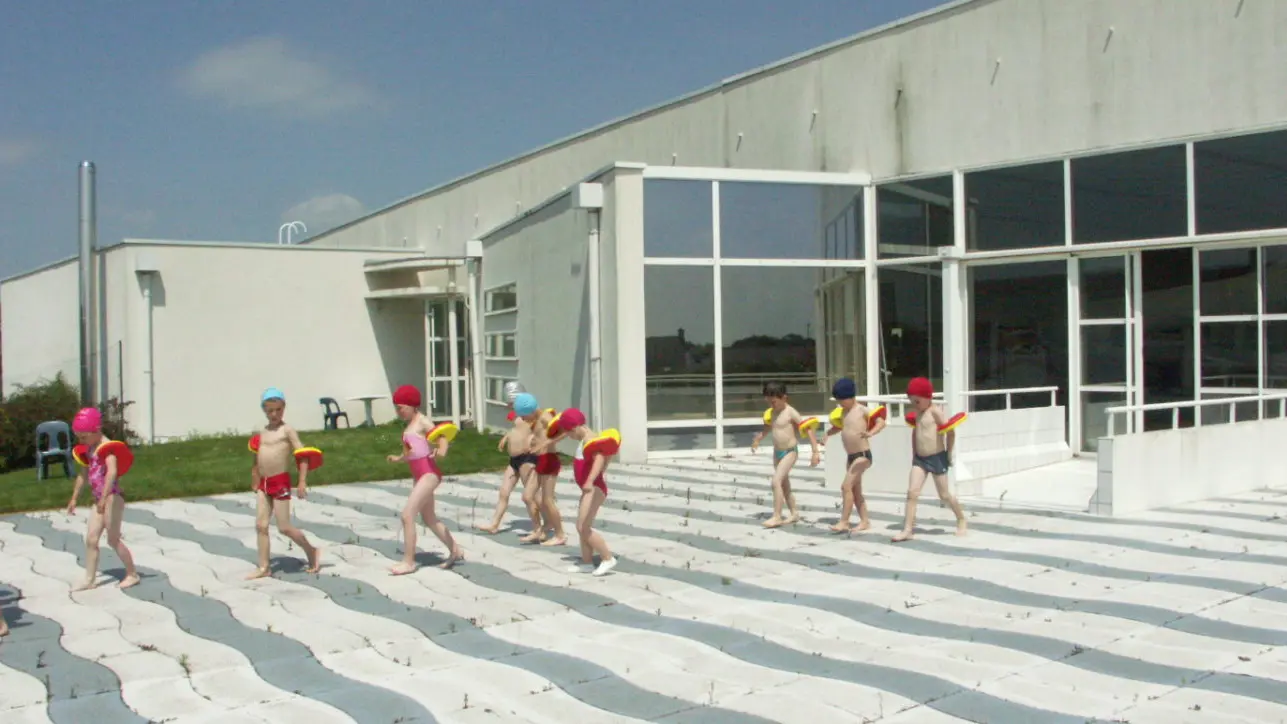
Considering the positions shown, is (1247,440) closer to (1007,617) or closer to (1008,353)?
(1008,353)

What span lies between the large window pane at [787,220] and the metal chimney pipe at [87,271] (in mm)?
13774

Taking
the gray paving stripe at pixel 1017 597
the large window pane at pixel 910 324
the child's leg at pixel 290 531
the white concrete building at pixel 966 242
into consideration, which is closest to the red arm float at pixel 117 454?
the child's leg at pixel 290 531

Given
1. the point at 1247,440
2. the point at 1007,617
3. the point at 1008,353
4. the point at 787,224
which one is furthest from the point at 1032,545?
the point at 787,224

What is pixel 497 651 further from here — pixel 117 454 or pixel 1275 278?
pixel 1275 278

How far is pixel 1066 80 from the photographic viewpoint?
17.5m

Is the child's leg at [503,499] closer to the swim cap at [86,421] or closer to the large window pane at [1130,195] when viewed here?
the swim cap at [86,421]

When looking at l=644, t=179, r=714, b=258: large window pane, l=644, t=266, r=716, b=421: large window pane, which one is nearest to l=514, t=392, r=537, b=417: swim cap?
l=644, t=266, r=716, b=421: large window pane

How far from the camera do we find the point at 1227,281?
1611 centimetres

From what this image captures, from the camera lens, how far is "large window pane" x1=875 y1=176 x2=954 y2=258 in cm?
1944

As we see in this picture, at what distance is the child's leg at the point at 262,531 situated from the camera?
9547mm

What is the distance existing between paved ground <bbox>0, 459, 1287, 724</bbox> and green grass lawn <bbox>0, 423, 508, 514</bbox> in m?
3.77

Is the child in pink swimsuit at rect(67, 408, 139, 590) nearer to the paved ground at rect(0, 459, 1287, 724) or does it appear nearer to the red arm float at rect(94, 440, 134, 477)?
the red arm float at rect(94, 440, 134, 477)

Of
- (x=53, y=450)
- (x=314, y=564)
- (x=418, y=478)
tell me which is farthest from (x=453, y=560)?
(x=53, y=450)

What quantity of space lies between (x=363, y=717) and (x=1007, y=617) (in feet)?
13.7
